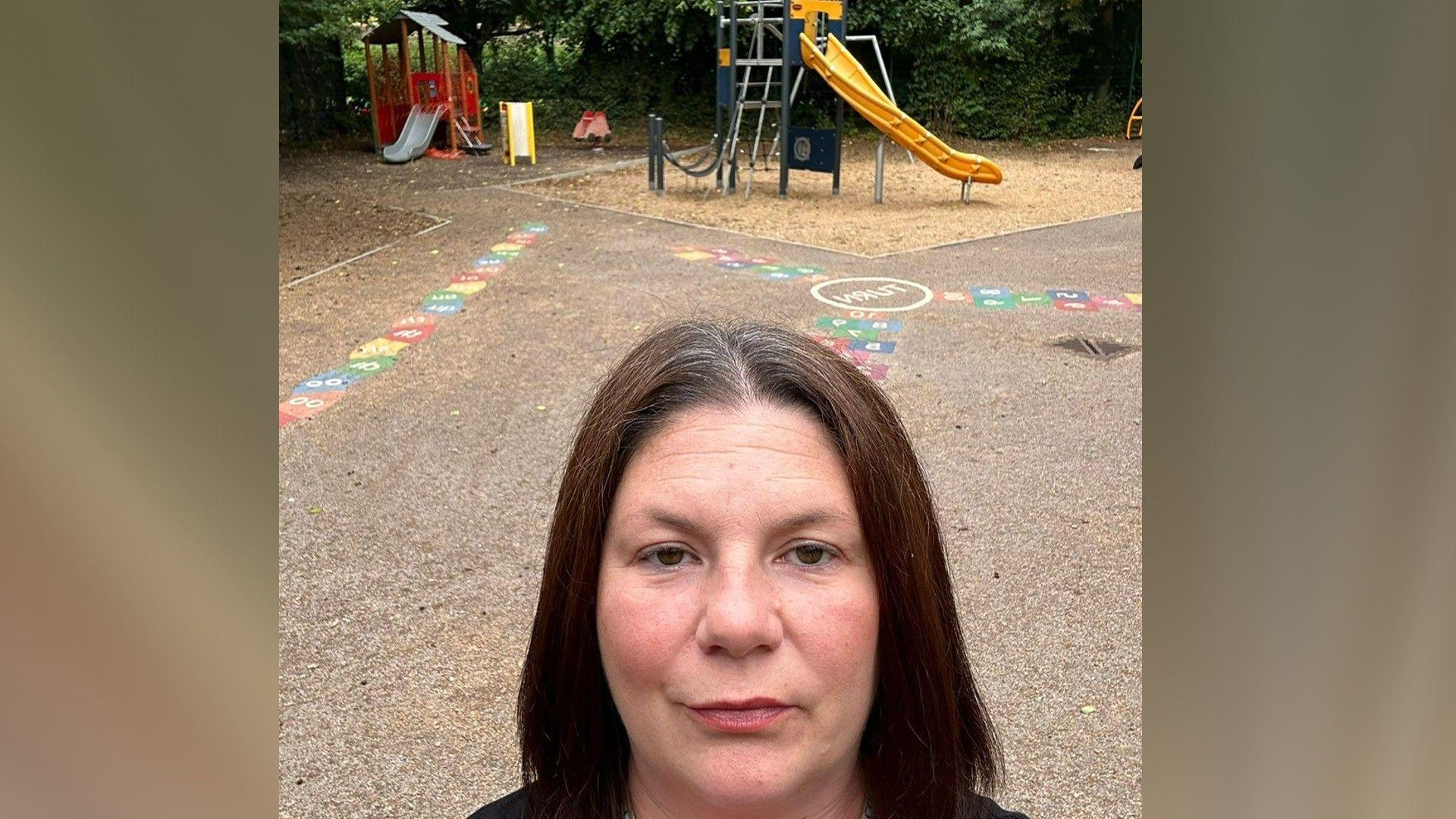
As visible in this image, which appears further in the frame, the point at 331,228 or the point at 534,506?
the point at 331,228

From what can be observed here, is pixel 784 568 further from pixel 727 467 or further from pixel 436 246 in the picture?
pixel 436 246

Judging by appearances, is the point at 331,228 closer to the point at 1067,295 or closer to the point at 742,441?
the point at 1067,295

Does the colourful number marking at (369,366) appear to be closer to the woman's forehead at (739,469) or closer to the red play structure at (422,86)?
the woman's forehead at (739,469)

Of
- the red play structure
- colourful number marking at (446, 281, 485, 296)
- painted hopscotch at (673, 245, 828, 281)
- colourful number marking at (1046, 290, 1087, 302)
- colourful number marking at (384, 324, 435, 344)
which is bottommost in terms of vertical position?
colourful number marking at (384, 324, 435, 344)

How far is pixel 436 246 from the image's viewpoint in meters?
10.8

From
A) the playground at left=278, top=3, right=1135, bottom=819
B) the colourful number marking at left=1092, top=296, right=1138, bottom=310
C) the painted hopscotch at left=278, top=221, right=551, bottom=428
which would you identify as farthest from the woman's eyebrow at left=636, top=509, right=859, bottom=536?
the colourful number marking at left=1092, top=296, right=1138, bottom=310

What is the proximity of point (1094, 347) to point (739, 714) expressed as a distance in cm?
693

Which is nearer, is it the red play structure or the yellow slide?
the yellow slide

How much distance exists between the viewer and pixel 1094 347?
7414mm

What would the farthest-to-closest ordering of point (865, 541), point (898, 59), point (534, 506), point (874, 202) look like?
point (898, 59) < point (874, 202) < point (534, 506) < point (865, 541)

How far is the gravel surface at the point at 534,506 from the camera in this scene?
3.49m

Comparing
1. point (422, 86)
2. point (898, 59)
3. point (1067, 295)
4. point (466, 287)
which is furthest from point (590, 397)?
point (898, 59)

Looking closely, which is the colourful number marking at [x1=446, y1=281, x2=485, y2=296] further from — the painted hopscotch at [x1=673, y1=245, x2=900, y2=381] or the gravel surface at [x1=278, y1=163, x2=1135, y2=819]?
the painted hopscotch at [x1=673, y1=245, x2=900, y2=381]

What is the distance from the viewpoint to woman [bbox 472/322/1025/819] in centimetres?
84
